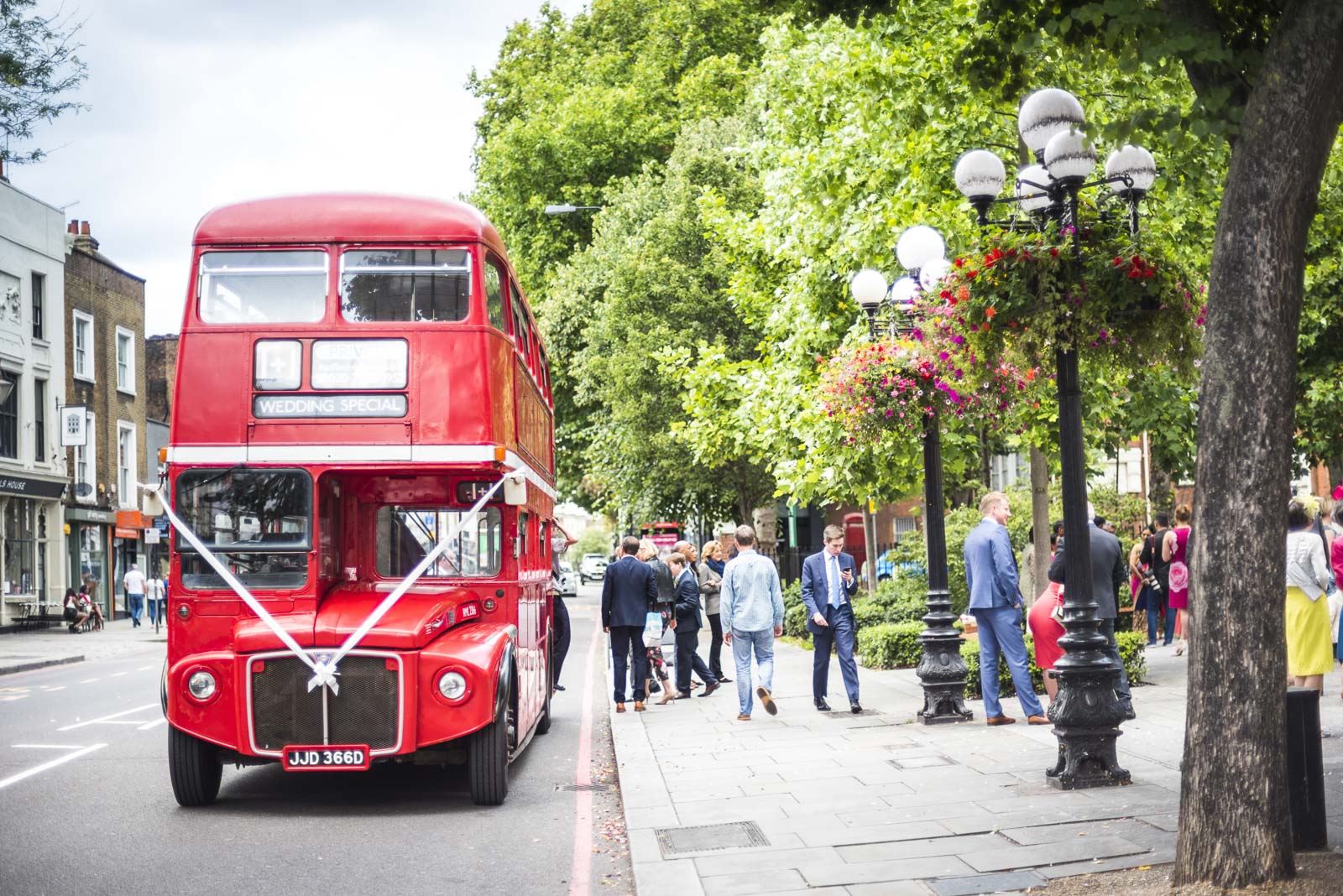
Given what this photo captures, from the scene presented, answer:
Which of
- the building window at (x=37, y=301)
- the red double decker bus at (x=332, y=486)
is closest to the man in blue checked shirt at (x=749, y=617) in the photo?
the red double decker bus at (x=332, y=486)

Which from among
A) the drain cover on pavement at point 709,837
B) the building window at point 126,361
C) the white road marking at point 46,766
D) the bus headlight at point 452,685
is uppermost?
the building window at point 126,361

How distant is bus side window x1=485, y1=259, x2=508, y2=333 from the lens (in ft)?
35.0

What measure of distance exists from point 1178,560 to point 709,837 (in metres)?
12.0

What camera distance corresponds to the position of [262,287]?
33.8 feet

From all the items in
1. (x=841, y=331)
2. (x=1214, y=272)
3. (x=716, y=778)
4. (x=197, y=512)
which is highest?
(x=841, y=331)

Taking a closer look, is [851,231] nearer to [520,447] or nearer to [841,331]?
[841,331]

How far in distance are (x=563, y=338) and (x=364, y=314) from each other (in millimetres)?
27287

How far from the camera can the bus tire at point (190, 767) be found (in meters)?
9.68

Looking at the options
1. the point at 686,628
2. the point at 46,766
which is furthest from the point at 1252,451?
the point at 686,628

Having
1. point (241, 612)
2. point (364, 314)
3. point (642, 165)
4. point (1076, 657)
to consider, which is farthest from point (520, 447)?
point (642, 165)

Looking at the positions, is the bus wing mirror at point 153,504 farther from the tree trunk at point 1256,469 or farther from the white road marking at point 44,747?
the tree trunk at point 1256,469

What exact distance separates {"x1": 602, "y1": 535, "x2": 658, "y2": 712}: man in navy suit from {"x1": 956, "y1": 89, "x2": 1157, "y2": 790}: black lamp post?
663cm

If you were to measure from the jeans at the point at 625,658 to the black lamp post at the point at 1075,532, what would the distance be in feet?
22.1

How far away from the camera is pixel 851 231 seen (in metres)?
18.5
